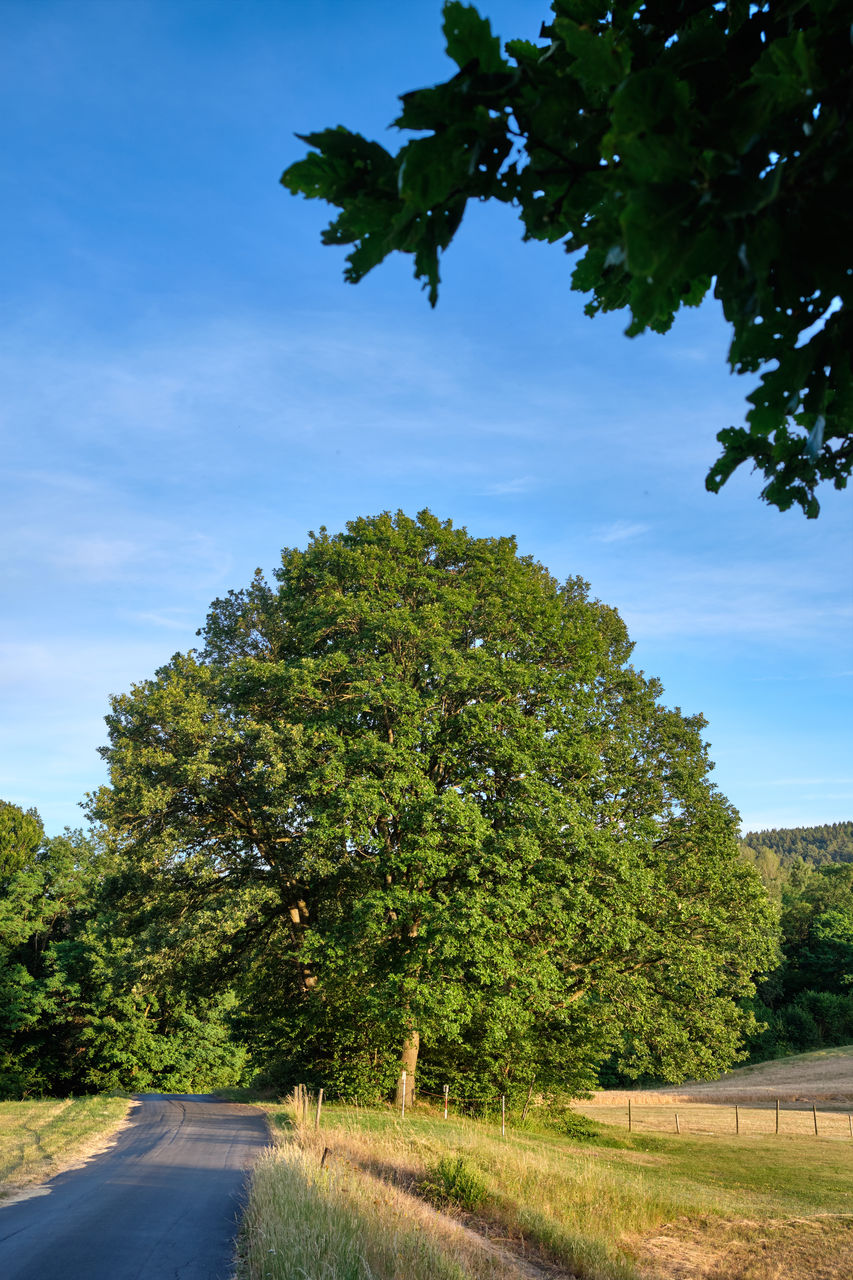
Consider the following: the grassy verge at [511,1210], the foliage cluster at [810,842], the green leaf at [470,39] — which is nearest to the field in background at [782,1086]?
the grassy verge at [511,1210]

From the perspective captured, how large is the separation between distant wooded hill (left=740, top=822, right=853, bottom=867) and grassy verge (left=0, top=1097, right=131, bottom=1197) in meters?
165

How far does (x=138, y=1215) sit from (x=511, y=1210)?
4.73m

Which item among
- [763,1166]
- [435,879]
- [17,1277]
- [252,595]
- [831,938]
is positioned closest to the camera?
[17,1277]

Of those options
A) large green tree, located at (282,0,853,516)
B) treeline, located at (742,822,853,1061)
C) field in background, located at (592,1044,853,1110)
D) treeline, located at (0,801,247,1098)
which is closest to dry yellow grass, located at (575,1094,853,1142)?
field in background, located at (592,1044,853,1110)

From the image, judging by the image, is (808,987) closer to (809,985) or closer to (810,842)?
(809,985)

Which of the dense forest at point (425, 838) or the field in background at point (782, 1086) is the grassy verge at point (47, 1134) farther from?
the field in background at point (782, 1086)

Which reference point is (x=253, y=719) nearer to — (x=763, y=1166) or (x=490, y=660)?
(x=490, y=660)

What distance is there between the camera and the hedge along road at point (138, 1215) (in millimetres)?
7141

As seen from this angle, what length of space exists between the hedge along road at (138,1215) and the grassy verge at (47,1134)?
54 cm

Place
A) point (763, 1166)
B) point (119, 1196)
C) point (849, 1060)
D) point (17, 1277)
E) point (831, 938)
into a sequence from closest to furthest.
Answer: point (17, 1277)
point (119, 1196)
point (763, 1166)
point (849, 1060)
point (831, 938)

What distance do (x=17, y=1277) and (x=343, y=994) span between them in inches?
469

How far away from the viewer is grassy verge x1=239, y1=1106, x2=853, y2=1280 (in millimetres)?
6379

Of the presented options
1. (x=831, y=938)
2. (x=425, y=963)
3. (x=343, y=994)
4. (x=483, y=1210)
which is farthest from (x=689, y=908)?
(x=831, y=938)

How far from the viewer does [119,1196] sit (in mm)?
10250
